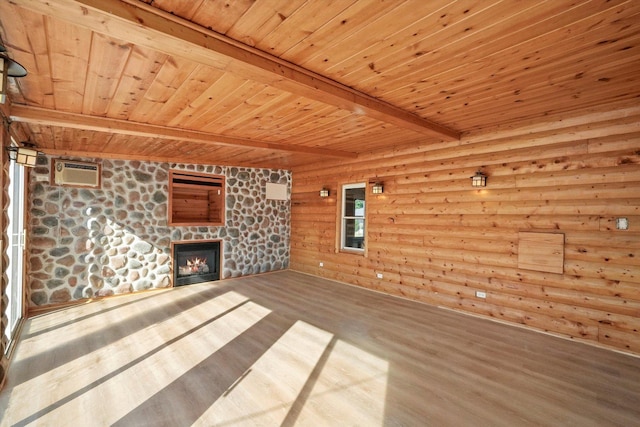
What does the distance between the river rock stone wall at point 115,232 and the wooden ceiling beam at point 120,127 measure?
2.11m

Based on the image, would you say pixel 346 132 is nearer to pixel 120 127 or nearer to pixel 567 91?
pixel 567 91

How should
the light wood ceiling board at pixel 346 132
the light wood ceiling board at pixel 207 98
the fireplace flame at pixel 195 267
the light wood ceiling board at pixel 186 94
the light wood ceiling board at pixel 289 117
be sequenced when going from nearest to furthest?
the light wood ceiling board at pixel 186 94
the light wood ceiling board at pixel 207 98
the light wood ceiling board at pixel 289 117
the light wood ceiling board at pixel 346 132
the fireplace flame at pixel 195 267

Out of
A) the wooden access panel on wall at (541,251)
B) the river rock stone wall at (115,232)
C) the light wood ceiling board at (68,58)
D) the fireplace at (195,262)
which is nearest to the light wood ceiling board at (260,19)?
the light wood ceiling board at (68,58)

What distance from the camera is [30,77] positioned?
94.5 inches

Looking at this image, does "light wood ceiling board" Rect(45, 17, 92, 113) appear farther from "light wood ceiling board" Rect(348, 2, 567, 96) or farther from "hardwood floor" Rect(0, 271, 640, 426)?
"hardwood floor" Rect(0, 271, 640, 426)

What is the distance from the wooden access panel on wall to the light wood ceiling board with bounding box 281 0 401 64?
137 inches

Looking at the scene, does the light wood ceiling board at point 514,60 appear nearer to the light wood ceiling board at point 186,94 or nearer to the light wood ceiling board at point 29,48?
the light wood ceiling board at point 186,94

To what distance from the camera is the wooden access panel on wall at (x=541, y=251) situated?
363 centimetres

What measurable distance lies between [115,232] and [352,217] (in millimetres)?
4461

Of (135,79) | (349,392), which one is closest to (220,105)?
(135,79)

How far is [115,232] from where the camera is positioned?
17.7 ft

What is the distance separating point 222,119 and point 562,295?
458 centimetres

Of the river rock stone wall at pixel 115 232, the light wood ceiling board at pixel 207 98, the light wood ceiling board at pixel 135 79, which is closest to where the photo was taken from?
the light wood ceiling board at pixel 135 79

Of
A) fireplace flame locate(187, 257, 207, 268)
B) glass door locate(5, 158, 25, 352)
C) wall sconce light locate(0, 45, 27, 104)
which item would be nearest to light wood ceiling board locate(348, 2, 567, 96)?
wall sconce light locate(0, 45, 27, 104)
